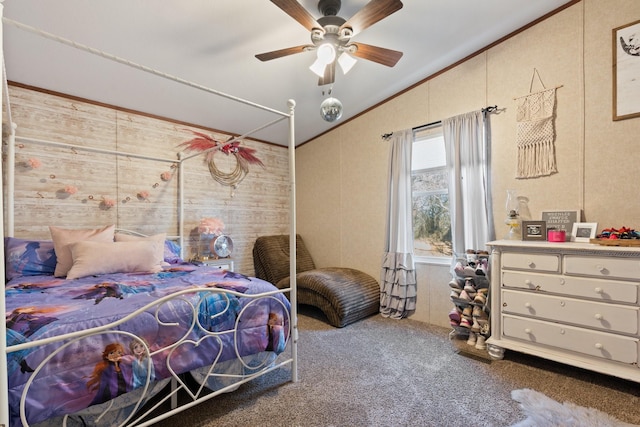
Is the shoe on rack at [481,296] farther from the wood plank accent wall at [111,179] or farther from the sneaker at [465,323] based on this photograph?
the wood plank accent wall at [111,179]

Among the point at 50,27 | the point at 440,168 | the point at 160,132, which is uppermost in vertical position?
the point at 50,27

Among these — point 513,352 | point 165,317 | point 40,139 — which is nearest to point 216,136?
point 40,139

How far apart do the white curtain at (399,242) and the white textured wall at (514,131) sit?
14 cm

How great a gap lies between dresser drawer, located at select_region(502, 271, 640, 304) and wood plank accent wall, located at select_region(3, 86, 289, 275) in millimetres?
3059

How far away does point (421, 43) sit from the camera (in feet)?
8.84

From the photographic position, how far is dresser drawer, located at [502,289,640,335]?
1.88 meters

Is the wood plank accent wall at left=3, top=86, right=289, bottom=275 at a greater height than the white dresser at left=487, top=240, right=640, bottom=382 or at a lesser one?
greater

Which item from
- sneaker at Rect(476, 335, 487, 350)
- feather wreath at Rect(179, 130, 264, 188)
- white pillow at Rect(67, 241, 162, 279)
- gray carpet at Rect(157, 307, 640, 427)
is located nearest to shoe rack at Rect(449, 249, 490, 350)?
sneaker at Rect(476, 335, 487, 350)

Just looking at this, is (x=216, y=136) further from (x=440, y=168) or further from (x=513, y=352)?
(x=513, y=352)

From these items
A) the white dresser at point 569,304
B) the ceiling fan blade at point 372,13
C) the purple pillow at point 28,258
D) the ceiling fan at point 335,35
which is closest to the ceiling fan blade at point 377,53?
the ceiling fan at point 335,35

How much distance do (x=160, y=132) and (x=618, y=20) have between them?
13.4 feet

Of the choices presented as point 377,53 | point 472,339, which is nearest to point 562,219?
point 472,339

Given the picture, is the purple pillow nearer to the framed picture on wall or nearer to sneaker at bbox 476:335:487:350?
sneaker at bbox 476:335:487:350

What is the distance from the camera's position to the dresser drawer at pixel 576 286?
6.20ft
